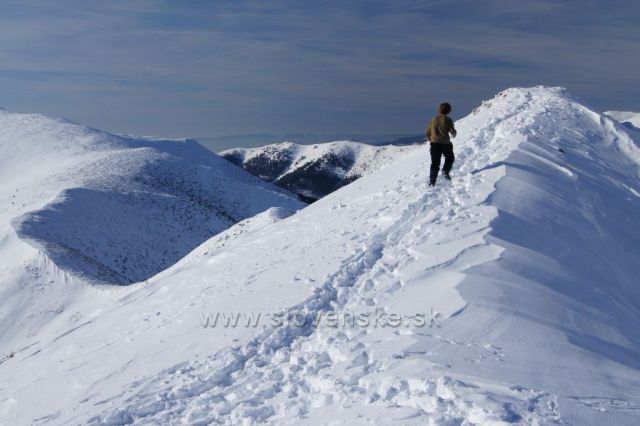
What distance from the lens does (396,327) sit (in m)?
7.38

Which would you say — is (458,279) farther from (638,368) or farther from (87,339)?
(87,339)

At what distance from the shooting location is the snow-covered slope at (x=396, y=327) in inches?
225

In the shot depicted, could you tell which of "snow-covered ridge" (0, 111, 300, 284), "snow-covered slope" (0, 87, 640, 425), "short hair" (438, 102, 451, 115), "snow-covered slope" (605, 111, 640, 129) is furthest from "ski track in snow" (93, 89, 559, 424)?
"snow-covered slope" (605, 111, 640, 129)

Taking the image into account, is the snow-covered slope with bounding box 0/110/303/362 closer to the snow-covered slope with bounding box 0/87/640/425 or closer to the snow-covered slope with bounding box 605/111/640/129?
the snow-covered slope with bounding box 0/87/640/425

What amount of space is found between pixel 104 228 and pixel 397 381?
44022 mm

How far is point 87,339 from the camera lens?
12.0m

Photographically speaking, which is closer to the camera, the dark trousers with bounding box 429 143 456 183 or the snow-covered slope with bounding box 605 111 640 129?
→ the dark trousers with bounding box 429 143 456 183

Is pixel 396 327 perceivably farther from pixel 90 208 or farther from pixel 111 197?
pixel 111 197

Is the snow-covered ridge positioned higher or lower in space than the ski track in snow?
lower

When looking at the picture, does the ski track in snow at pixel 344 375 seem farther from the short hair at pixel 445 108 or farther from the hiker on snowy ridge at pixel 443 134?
the short hair at pixel 445 108

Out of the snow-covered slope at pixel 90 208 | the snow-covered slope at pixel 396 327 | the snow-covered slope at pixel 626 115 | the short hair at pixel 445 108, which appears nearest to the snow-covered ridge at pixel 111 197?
the snow-covered slope at pixel 90 208

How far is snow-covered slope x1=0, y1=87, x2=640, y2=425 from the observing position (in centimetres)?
571

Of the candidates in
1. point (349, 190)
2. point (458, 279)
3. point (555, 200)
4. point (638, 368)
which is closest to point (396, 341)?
point (458, 279)

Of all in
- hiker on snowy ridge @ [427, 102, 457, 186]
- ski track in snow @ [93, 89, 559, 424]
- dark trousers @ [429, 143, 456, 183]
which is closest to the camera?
ski track in snow @ [93, 89, 559, 424]
